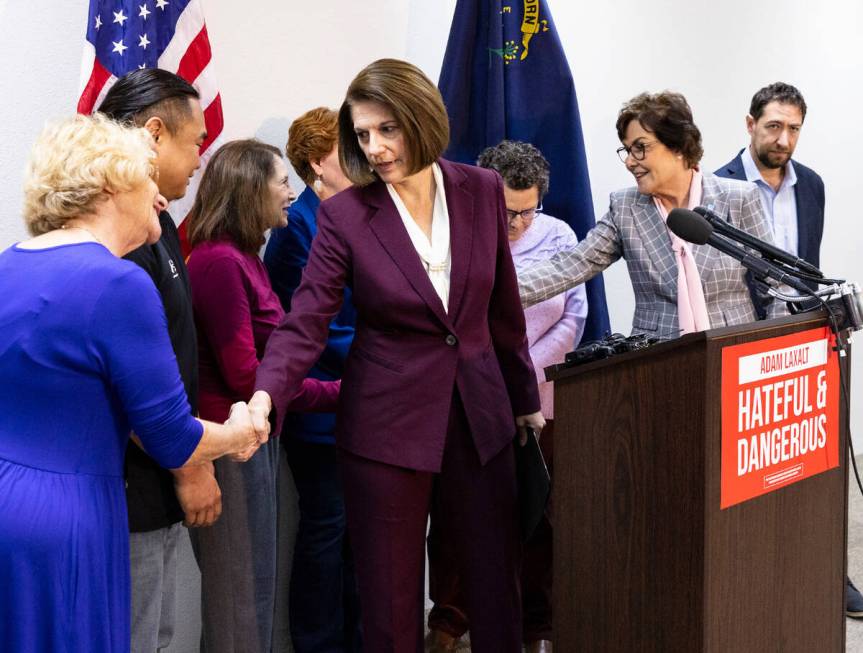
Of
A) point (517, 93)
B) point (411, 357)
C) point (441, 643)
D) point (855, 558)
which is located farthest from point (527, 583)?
point (855, 558)

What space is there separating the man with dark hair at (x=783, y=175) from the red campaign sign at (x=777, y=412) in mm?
1775

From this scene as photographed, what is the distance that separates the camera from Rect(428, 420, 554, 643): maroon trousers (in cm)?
314

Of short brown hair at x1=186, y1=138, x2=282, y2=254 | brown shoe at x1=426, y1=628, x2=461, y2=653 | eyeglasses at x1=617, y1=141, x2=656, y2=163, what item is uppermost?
eyeglasses at x1=617, y1=141, x2=656, y2=163

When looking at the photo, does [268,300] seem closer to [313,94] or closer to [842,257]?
[313,94]

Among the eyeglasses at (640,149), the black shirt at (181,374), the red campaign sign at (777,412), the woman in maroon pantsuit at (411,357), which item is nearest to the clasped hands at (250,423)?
the woman in maroon pantsuit at (411,357)

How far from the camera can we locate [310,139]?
9.51ft

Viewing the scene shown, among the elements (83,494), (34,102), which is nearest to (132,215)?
(83,494)

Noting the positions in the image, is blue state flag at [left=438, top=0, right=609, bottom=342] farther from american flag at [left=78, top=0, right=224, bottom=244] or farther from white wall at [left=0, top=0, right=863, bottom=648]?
american flag at [left=78, top=0, right=224, bottom=244]

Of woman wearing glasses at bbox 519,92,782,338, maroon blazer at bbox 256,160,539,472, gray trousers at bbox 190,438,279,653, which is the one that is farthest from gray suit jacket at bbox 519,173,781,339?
gray trousers at bbox 190,438,279,653

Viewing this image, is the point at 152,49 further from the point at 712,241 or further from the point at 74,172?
the point at 712,241

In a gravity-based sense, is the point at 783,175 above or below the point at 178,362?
above

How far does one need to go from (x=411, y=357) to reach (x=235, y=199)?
669 mm

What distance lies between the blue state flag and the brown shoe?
1133mm

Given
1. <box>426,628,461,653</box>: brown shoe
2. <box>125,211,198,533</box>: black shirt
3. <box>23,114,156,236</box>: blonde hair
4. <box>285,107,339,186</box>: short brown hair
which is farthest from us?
<box>426,628,461,653</box>: brown shoe
